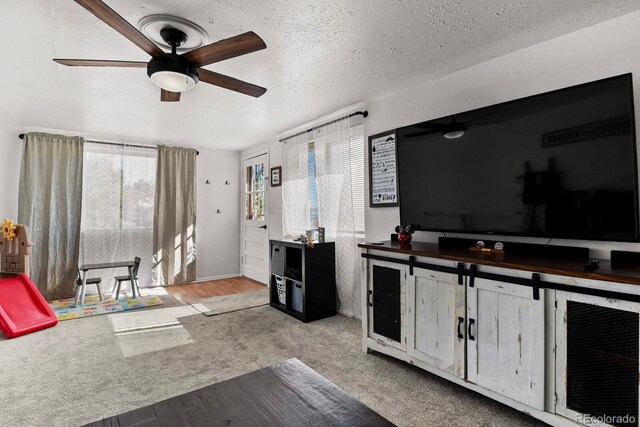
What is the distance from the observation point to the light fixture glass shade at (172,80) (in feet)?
5.88

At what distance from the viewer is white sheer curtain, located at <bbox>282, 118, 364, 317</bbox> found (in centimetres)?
347

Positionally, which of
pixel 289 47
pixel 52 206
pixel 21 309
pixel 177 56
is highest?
pixel 289 47

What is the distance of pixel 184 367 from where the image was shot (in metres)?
2.43

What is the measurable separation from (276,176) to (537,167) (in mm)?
3434

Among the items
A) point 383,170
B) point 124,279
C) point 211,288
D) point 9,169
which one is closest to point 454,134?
point 383,170

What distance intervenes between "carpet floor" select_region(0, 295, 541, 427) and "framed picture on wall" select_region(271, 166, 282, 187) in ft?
6.39

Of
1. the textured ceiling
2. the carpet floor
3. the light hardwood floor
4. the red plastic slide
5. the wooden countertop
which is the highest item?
the textured ceiling

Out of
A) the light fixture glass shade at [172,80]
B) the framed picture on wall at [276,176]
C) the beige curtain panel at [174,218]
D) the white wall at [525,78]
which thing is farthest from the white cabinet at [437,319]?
the beige curtain panel at [174,218]

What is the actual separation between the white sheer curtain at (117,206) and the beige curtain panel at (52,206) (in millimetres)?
162

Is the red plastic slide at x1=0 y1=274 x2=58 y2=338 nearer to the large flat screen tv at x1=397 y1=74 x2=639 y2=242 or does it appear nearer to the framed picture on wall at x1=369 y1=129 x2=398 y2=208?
the framed picture on wall at x1=369 y1=129 x2=398 y2=208

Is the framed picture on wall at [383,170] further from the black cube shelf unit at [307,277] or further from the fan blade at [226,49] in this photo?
the fan blade at [226,49]

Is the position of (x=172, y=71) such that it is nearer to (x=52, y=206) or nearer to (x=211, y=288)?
(x=52, y=206)

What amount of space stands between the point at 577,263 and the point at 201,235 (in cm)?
509

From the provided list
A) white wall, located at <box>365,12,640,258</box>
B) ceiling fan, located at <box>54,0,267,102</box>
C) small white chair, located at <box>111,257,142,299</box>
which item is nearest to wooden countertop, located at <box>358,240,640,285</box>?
white wall, located at <box>365,12,640,258</box>
